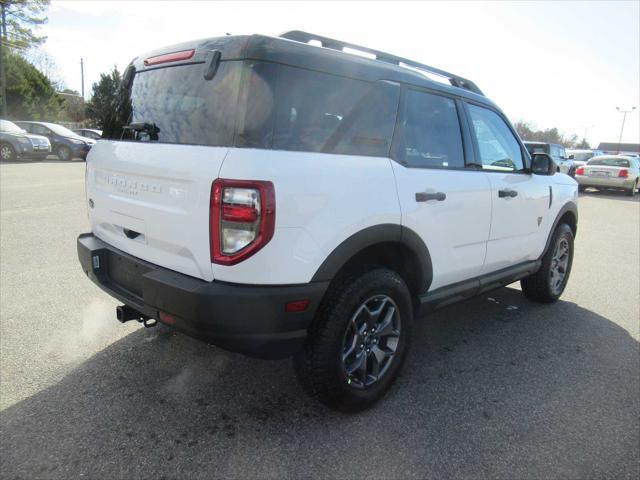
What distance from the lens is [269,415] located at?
2.66 metres

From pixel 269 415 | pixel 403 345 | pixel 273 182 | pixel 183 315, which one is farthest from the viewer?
pixel 403 345

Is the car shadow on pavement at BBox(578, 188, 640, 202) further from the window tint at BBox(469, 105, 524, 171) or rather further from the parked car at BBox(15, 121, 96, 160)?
the parked car at BBox(15, 121, 96, 160)

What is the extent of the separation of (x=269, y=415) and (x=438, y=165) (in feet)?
6.10

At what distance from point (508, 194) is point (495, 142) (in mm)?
468

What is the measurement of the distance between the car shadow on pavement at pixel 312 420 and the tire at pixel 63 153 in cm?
1985

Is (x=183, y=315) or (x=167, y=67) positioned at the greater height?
(x=167, y=67)

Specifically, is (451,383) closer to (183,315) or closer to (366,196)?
(366,196)

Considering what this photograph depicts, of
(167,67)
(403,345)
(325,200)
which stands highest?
(167,67)

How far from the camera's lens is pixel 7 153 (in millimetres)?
17984

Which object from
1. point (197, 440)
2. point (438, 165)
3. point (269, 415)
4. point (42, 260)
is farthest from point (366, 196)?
point (42, 260)

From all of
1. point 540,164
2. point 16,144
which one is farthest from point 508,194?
point 16,144

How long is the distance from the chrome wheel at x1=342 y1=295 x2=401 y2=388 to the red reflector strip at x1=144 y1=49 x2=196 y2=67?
1635 mm

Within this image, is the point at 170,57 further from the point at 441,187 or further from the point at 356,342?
the point at 356,342

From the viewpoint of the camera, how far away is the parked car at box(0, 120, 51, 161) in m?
17.8
